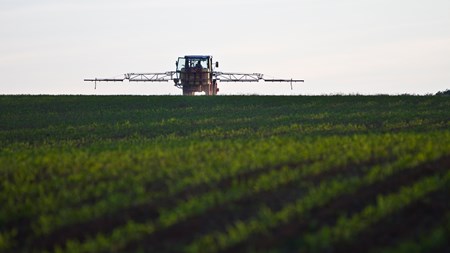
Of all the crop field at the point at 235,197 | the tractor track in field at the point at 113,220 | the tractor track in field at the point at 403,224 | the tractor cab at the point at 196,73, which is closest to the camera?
the tractor track in field at the point at 403,224

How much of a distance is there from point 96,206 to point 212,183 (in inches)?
82.1

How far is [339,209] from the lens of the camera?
44.6 ft

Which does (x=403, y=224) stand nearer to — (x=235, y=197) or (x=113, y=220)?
(x=235, y=197)

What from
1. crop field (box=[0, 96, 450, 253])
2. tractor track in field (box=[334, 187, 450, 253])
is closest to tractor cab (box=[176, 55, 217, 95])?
crop field (box=[0, 96, 450, 253])

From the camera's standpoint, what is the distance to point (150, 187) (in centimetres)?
1598

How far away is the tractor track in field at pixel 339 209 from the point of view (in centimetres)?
1217

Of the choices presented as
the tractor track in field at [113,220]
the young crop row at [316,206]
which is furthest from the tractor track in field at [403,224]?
the tractor track in field at [113,220]

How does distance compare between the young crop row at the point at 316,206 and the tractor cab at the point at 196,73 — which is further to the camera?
the tractor cab at the point at 196,73

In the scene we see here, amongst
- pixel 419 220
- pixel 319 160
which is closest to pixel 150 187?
pixel 319 160

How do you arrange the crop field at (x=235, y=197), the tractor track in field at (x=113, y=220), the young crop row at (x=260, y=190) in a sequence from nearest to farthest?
the crop field at (x=235, y=197) < the young crop row at (x=260, y=190) < the tractor track in field at (x=113, y=220)

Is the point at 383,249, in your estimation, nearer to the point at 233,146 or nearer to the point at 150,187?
the point at 150,187

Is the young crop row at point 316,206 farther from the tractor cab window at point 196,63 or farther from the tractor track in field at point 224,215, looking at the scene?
the tractor cab window at point 196,63

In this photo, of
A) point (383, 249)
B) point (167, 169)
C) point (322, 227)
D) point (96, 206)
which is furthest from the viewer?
point (167, 169)

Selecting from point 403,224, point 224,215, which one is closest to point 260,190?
point 224,215
